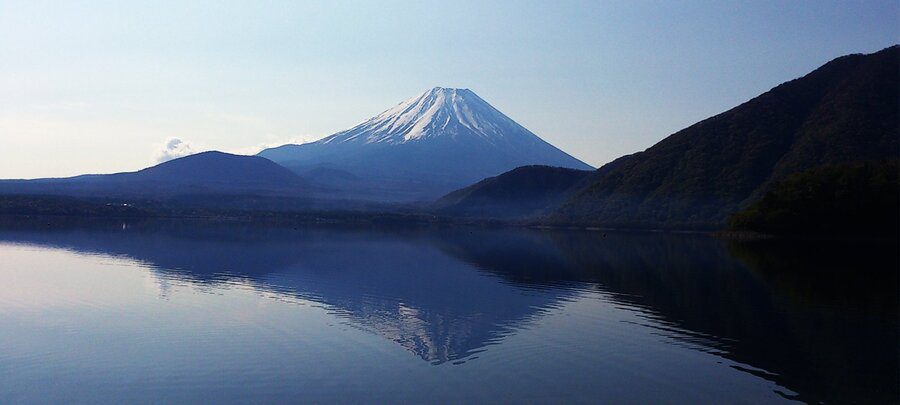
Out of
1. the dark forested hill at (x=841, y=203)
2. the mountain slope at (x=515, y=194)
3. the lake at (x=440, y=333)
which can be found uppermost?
the mountain slope at (x=515, y=194)

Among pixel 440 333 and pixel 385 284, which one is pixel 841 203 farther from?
pixel 440 333

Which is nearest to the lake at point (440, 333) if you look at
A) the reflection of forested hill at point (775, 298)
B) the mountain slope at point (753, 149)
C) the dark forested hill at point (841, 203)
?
the reflection of forested hill at point (775, 298)

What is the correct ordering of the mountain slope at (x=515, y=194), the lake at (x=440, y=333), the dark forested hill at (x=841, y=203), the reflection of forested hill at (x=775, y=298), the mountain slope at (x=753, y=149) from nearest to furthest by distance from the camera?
the lake at (x=440, y=333) < the reflection of forested hill at (x=775, y=298) < the dark forested hill at (x=841, y=203) < the mountain slope at (x=753, y=149) < the mountain slope at (x=515, y=194)

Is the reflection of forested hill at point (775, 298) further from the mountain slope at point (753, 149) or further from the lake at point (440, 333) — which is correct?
the mountain slope at point (753, 149)

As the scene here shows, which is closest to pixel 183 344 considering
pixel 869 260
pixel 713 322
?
pixel 713 322

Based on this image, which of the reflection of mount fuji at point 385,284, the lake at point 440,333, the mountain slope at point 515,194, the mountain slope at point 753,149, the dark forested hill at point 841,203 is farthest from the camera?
the mountain slope at point 515,194

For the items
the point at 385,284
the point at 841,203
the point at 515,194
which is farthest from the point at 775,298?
the point at 515,194

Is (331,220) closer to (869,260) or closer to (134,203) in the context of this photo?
(134,203)
